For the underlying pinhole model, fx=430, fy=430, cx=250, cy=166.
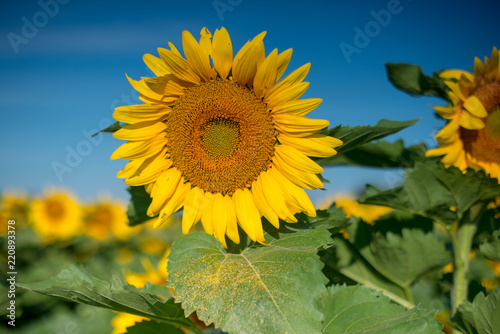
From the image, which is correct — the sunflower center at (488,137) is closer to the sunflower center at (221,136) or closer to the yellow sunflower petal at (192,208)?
the sunflower center at (221,136)

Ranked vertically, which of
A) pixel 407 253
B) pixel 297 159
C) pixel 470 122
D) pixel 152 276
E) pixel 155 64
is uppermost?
pixel 155 64

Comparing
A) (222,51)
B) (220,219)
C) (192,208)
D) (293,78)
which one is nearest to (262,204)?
(220,219)

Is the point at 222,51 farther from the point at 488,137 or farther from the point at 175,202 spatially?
the point at 488,137

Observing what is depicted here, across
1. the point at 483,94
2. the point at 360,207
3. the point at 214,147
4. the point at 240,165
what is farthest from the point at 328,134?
the point at 360,207

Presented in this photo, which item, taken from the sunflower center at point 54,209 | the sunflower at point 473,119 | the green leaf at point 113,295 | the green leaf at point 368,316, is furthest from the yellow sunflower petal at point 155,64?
the sunflower center at point 54,209

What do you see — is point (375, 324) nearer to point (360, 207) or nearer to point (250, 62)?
point (250, 62)

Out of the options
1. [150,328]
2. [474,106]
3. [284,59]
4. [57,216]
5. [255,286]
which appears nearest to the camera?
[255,286]
